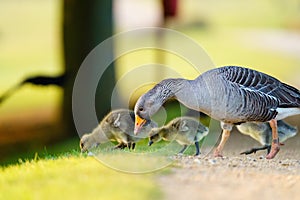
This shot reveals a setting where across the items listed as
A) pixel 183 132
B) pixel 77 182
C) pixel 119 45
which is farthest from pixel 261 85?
pixel 119 45

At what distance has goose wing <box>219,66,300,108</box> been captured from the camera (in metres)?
2.01

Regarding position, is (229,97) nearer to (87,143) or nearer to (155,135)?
(155,135)

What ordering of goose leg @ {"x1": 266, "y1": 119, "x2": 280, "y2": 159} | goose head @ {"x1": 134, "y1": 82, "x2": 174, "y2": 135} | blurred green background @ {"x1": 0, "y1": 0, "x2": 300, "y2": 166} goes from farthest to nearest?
blurred green background @ {"x1": 0, "y1": 0, "x2": 300, "y2": 166} → goose leg @ {"x1": 266, "y1": 119, "x2": 280, "y2": 159} → goose head @ {"x1": 134, "y1": 82, "x2": 174, "y2": 135}

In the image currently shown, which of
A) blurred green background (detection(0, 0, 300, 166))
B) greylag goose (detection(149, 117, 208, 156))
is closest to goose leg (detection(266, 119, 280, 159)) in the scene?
greylag goose (detection(149, 117, 208, 156))

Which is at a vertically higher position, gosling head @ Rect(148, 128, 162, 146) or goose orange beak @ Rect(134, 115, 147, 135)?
goose orange beak @ Rect(134, 115, 147, 135)

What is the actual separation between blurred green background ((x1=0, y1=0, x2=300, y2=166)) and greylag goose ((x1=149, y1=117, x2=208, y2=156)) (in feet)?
5.24

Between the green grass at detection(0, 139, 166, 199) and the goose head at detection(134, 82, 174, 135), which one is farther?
the goose head at detection(134, 82, 174, 135)

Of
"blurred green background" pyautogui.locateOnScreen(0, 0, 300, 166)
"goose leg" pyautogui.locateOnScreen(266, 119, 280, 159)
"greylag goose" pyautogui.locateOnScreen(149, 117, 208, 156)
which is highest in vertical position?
"greylag goose" pyautogui.locateOnScreen(149, 117, 208, 156)

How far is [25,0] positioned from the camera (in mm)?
5445

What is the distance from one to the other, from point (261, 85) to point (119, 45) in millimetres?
2248

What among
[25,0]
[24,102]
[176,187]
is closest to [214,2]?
[25,0]

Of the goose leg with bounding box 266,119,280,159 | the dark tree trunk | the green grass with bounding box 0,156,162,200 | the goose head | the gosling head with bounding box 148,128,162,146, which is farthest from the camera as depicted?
the dark tree trunk

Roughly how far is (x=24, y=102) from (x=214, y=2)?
2.18 meters

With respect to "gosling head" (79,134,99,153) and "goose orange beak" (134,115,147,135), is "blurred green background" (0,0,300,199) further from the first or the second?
"goose orange beak" (134,115,147,135)
